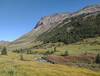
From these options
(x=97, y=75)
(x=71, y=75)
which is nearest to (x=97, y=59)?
(x=97, y=75)

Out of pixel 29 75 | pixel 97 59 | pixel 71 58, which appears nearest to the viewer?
pixel 29 75

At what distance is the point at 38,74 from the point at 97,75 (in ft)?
63.6

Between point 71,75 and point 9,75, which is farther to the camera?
point 71,75

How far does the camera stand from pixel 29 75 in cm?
5762

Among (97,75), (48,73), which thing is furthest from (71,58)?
(48,73)

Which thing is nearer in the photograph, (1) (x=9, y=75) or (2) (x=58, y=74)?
(1) (x=9, y=75)

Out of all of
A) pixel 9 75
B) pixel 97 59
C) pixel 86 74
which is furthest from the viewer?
pixel 97 59

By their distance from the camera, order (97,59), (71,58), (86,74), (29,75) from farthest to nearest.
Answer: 1. (71,58)
2. (97,59)
3. (86,74)
4. (29,75)

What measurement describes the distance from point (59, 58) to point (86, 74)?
48.6 meters

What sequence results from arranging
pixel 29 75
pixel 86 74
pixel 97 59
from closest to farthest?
pixel 29 75
pixel 86 74
pixel 97 59

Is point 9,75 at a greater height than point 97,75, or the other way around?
point 9,75

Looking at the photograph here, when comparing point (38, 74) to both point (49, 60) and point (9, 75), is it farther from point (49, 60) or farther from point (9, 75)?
point (49, 60)

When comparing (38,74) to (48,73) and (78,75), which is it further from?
(78,75)

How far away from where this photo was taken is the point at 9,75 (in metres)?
37.1
